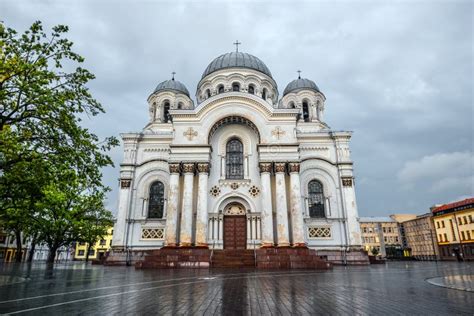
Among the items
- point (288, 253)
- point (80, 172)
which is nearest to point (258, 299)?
point (80, 172)

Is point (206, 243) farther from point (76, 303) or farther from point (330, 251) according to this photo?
point (76, 303)

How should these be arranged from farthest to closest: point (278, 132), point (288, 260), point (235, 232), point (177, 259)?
point (278, 132)
point (235, 232)
point (177, 259)
point (288, 260)

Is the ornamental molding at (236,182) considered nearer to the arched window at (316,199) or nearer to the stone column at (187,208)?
the stone column at (187,208)

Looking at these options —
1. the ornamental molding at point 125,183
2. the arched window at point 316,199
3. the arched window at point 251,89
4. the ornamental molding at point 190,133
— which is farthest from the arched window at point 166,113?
the arched window at point 316,199

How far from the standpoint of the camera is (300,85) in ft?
114

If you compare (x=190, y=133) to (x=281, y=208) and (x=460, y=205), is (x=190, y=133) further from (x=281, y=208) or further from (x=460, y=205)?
(x=460, y=205)

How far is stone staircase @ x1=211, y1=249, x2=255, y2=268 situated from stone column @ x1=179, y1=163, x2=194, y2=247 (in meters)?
2.62

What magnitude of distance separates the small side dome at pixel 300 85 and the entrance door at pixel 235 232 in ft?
58.7

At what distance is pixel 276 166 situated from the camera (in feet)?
77.6

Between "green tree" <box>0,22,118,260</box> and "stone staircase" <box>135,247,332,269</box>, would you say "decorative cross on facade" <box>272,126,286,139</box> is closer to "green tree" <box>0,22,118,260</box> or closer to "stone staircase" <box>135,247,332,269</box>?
"stone staircase" <box>135,247,332,269</box>

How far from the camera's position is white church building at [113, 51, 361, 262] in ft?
75.3

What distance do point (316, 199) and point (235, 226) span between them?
756 cm

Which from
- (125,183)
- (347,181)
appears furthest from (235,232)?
(347,181)

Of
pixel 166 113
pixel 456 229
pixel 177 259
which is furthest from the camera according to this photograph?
pixel 456 229
